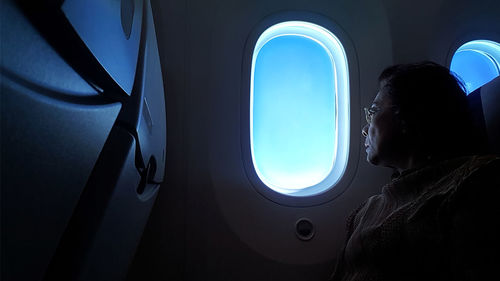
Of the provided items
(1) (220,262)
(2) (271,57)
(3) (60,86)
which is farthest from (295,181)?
(3) (60,86)

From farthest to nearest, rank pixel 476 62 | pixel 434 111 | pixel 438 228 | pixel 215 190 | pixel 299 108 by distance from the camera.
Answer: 1. pixel 476 62
2. pixel 299 108
3. pixel 215 190
4. pixel 434 111
5. pixel 438 228

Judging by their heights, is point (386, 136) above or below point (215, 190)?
above

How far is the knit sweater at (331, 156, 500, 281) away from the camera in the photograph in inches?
27.5

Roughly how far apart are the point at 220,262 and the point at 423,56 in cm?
129

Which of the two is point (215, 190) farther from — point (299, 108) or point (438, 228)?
point (438, 228)

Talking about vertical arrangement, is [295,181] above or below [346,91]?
below

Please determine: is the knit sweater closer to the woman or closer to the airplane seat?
the woman

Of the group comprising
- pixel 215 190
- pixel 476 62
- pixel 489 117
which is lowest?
pixel 215 190

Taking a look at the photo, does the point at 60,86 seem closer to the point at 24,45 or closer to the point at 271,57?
the point at 24,45

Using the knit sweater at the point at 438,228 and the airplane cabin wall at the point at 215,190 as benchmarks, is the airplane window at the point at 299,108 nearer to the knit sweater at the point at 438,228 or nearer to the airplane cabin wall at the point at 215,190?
the airplane cabin wall at the point at 215,190

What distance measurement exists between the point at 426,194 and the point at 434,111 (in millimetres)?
312

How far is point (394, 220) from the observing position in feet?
2.81

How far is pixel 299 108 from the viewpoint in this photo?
4.90 ft

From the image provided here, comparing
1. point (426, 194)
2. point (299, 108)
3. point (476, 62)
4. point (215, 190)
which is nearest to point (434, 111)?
point (426, 194)
